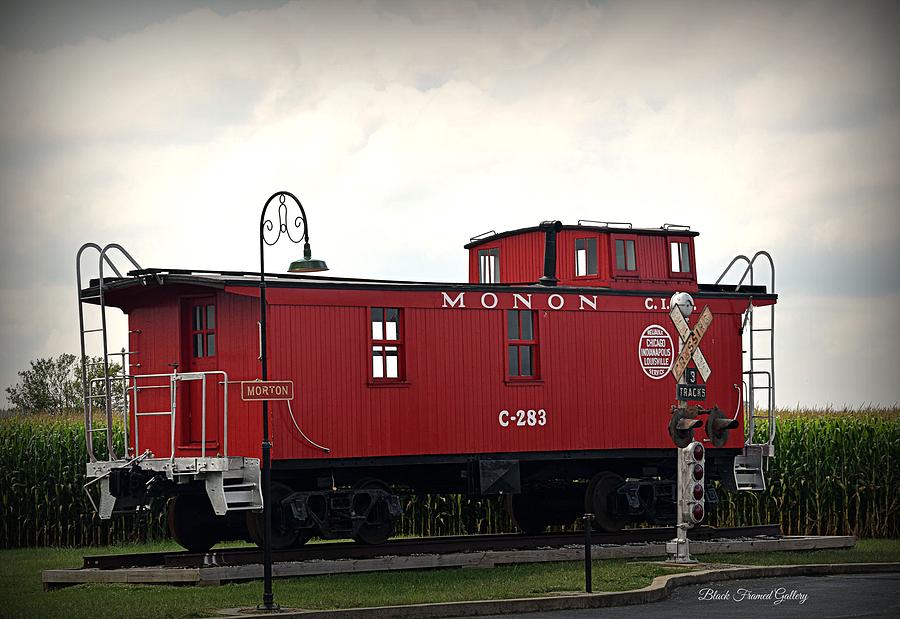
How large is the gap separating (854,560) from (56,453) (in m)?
15.4

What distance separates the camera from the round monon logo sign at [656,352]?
79.9 ft

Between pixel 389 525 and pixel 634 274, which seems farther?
pixel 634 274

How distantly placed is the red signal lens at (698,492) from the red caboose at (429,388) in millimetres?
898

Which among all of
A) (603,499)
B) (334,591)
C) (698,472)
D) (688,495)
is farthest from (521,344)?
(334,591)

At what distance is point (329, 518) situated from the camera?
21.0 meters

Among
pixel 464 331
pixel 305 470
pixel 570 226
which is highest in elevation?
pixel 570 226

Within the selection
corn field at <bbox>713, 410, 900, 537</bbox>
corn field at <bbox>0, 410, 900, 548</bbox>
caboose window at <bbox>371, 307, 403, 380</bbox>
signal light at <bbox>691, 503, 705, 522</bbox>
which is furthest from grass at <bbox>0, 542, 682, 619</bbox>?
corn field at <bbox>713, 410, 900, 537</bbox>

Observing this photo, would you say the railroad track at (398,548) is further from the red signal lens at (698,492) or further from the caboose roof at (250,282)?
the caboose roof at (250,282)

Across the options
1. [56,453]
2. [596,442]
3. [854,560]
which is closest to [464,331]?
[596,442]

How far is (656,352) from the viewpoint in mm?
24484

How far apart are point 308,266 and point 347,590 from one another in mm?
4164

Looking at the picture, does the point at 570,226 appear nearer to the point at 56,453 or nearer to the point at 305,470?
the point at 305,470

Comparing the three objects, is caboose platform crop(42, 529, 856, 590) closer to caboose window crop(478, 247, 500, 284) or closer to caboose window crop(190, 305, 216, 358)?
caboose window crop(190, 305, 216, 358)

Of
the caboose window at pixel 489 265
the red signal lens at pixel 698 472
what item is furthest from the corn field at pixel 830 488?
the red signal lens at pixel 698 472
